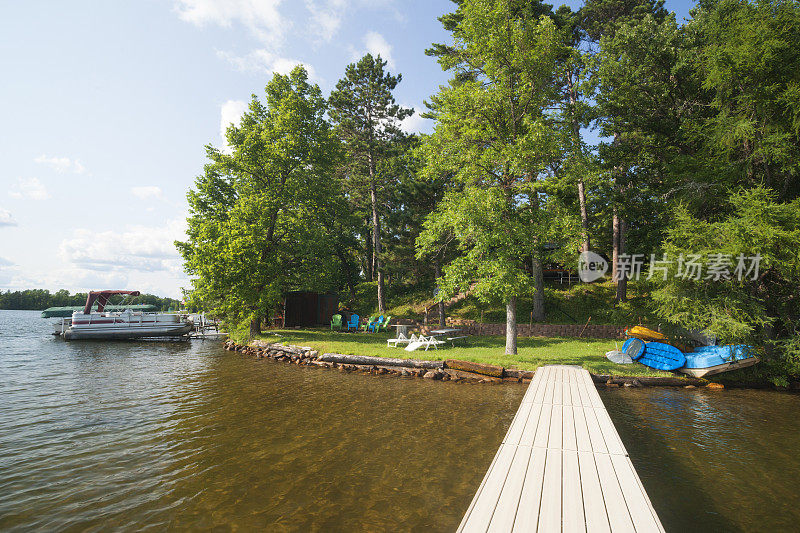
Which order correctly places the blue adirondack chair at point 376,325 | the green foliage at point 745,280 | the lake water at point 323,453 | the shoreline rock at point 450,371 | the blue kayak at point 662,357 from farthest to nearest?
the blue adirondack chair at point 376,325
the blue kayak at point 662,357
the shoreline rock at point 450,371
the green foliage at point 745,280
the lake water at point 323,453

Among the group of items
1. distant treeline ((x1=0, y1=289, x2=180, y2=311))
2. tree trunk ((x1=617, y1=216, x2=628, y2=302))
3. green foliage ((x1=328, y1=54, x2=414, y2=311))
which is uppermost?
green foliage ((x1=328, y1=54, x2=414, y2=311))

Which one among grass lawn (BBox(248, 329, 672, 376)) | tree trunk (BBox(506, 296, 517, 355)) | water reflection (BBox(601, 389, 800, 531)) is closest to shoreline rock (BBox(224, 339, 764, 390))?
grass lawn (BBox(248, 329, 672, 376))

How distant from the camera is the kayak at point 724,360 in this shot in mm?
11172

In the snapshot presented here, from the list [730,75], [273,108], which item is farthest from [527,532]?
[273,108]

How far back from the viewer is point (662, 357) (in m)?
12.2

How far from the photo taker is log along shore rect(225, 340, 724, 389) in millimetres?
11172

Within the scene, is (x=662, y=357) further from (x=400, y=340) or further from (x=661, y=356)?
(x=400, y=340)

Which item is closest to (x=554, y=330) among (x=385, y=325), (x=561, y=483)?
(x=385, y=325)

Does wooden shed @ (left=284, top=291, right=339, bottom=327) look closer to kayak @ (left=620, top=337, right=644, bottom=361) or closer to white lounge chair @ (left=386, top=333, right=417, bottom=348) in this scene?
white lounge chair @ (left=386, top=333, right=417, bottom=348)

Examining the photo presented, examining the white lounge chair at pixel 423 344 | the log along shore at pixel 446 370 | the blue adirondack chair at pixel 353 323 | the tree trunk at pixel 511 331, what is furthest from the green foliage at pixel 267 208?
the tree trunk at pixel 511 331

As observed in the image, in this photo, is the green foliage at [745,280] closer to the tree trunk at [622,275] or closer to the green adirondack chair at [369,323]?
the tree trunk at [622,275]

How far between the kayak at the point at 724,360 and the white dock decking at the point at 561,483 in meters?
8.29

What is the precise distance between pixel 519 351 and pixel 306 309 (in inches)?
673

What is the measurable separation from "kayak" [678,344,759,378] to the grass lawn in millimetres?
1086
